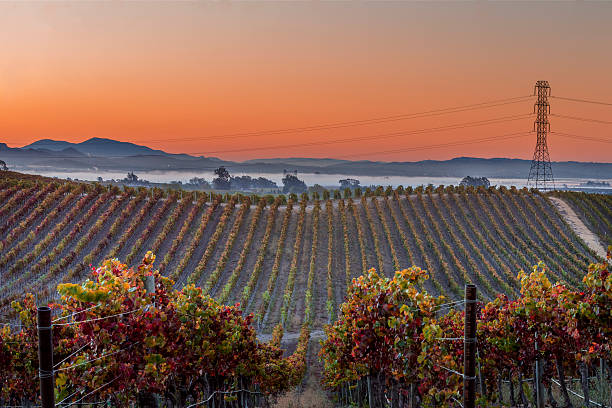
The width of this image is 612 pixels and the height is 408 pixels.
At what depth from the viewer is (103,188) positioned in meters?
41.6

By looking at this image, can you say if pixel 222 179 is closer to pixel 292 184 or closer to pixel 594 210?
pixel 292 184

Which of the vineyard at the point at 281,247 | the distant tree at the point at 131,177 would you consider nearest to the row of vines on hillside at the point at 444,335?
the vineyard at the point at 281,247

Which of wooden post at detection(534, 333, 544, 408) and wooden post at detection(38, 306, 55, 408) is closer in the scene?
wooden post at detection(38, 306, 55, 408)

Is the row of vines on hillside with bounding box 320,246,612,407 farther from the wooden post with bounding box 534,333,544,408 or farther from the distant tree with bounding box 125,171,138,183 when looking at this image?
the distant tree with bounding box 125,171,138,183

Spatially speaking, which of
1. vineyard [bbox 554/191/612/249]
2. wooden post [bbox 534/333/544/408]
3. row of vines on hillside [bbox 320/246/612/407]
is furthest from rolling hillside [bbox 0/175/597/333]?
wooden post [bbox 534/333/544/408]

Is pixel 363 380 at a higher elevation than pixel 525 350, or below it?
below

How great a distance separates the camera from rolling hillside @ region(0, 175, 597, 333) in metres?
26.0

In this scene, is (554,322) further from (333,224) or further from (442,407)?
(333,224)

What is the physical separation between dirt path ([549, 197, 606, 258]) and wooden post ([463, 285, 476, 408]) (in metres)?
34.6

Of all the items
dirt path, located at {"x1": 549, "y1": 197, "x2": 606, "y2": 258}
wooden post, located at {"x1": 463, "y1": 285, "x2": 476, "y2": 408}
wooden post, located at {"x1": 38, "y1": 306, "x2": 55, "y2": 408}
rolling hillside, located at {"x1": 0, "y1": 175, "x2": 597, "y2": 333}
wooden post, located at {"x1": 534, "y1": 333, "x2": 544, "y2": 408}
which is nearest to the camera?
wooden post, located at {"x1": 38, "y1": 306, "x2": 55, "y2": 408}

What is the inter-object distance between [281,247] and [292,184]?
113m

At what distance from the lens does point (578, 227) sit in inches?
1512

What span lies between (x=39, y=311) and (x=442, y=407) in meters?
6.44

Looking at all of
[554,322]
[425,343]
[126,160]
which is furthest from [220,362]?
[126,160]
